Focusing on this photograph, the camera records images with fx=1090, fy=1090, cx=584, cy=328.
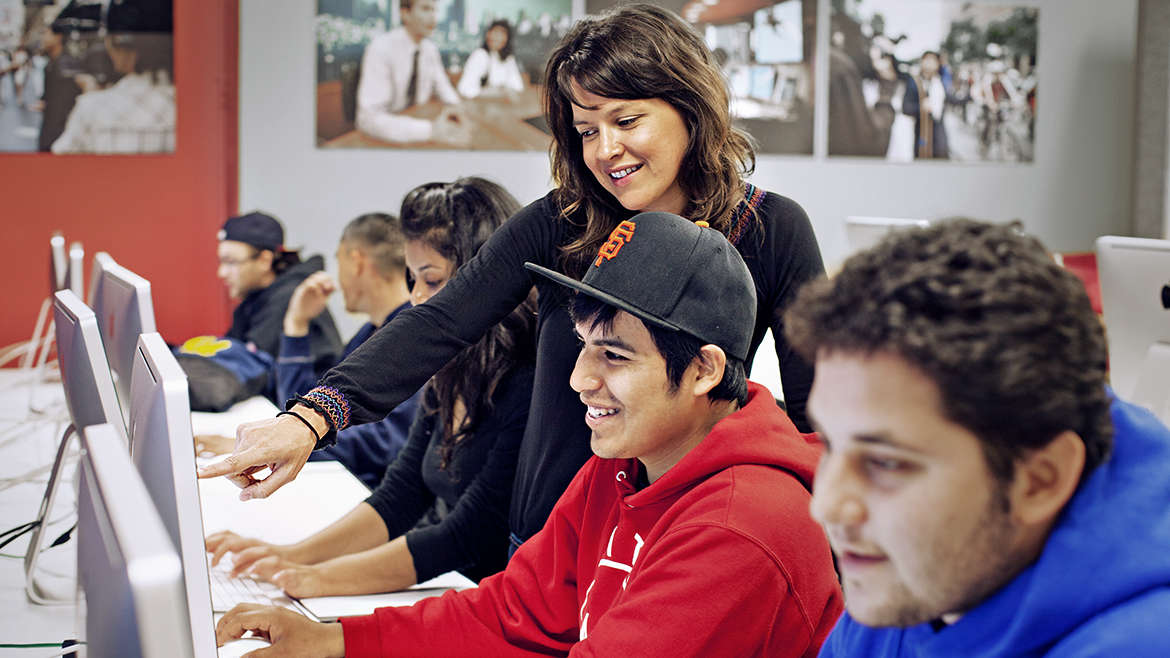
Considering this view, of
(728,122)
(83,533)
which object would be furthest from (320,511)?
(83,533)

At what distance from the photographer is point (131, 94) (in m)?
5.18

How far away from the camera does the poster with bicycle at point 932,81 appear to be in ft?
20.0

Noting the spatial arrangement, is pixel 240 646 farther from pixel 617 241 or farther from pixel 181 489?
pixel 617 241

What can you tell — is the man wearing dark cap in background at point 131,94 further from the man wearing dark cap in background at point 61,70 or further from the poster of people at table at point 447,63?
the poster of people at table at point 447,63

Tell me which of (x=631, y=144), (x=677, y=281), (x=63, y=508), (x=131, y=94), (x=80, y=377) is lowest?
(x=63, y=508)

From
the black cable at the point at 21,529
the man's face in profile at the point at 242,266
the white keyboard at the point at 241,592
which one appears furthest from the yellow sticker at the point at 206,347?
the white keyboard at the point at 241,592

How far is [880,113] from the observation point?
6.18 m

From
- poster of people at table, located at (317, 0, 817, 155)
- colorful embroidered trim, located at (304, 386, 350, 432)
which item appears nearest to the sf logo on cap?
colorful embroidered trim, located at (304, 386, 350, 432)

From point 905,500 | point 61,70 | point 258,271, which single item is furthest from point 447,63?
point 905,500

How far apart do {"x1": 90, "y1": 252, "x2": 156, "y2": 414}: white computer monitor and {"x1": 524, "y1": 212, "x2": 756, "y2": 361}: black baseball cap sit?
2.09ft

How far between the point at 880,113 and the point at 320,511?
491 cm

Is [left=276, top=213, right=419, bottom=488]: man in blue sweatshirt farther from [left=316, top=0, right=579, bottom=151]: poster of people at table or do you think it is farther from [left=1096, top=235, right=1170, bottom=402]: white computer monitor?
[left=316, top=0, right=579, bottom=151]: poster of people at table

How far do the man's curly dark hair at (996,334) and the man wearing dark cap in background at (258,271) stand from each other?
132 inches

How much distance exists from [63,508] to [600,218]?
1.38m
